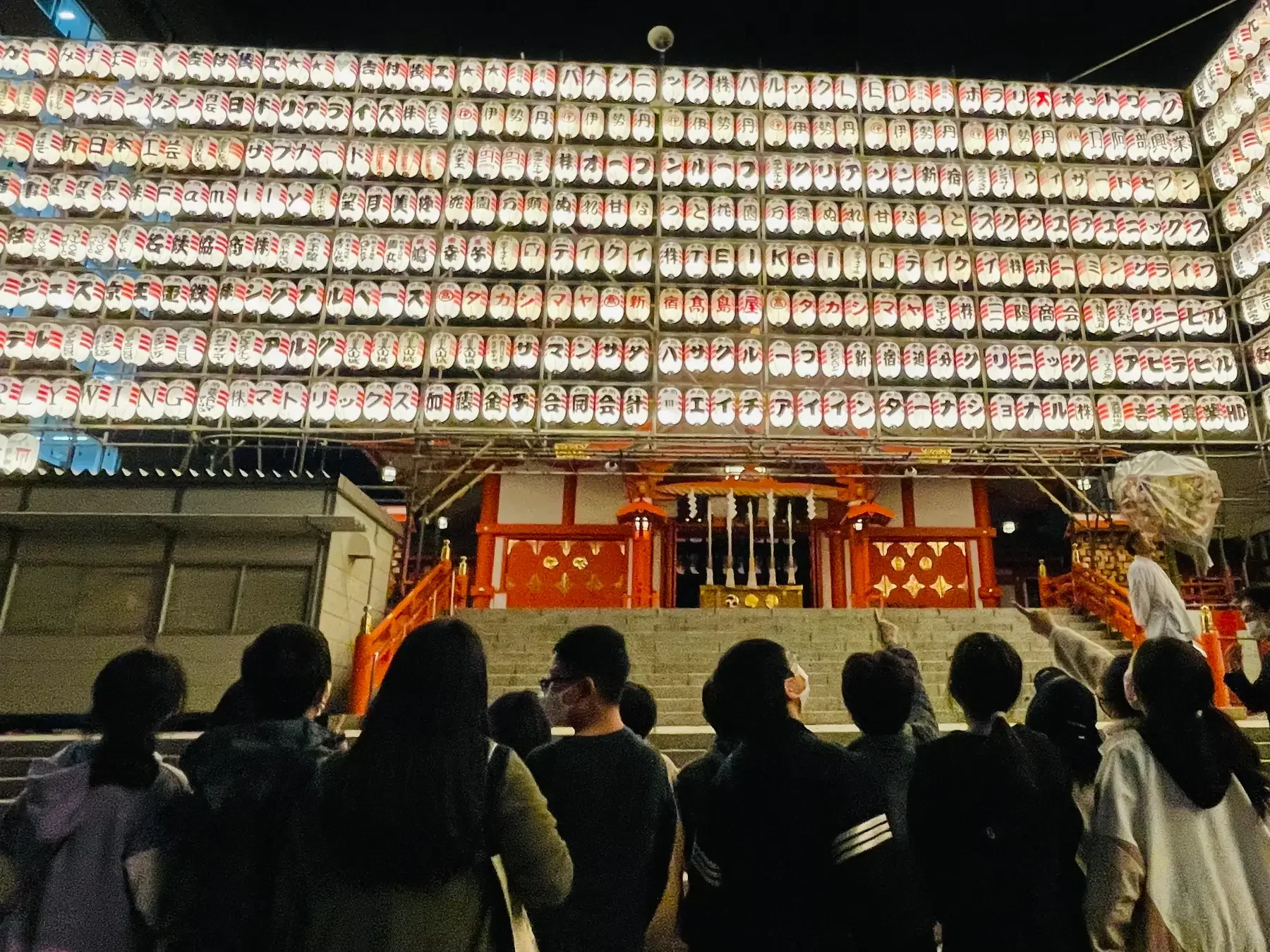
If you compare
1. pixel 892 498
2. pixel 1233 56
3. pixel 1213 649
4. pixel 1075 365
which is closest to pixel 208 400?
pixel 892 498

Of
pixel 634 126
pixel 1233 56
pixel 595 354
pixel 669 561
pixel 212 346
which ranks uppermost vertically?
pixel 1233 56

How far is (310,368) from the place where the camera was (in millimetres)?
11602

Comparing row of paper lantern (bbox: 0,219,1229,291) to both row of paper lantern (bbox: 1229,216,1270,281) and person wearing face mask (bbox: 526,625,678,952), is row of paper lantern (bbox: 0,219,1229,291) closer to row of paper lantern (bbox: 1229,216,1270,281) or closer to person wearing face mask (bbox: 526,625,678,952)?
row of paper lantern (bbox: 1229,216,1270,281)

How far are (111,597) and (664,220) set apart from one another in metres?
9.95

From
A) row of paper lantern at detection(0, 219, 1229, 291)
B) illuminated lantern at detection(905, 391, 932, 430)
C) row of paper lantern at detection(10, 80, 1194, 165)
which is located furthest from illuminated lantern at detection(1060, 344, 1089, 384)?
row of paper lantern at detection(10, 80, 1194, 165)

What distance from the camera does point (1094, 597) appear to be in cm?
1180

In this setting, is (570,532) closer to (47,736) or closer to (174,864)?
(47,736)

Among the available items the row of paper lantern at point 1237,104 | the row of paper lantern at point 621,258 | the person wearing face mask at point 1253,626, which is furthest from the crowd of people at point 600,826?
the row of paper lantern at point 1237,104

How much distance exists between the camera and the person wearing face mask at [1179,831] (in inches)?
85.5

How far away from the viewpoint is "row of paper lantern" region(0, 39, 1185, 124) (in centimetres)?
1295

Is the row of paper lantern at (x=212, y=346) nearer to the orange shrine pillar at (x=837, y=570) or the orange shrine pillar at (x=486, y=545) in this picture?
the orange shrine pillar at (x=486, y=545)

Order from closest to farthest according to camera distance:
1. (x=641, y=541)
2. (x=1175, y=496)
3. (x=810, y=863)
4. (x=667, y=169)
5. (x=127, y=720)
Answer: (x=810, y=863) → (x=127, y=720) → (x=1175, y=496) → (x=667, y=169) → (x=641, y=541)

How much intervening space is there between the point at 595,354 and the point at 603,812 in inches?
389

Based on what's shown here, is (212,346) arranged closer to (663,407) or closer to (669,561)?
Result: (663,407)
